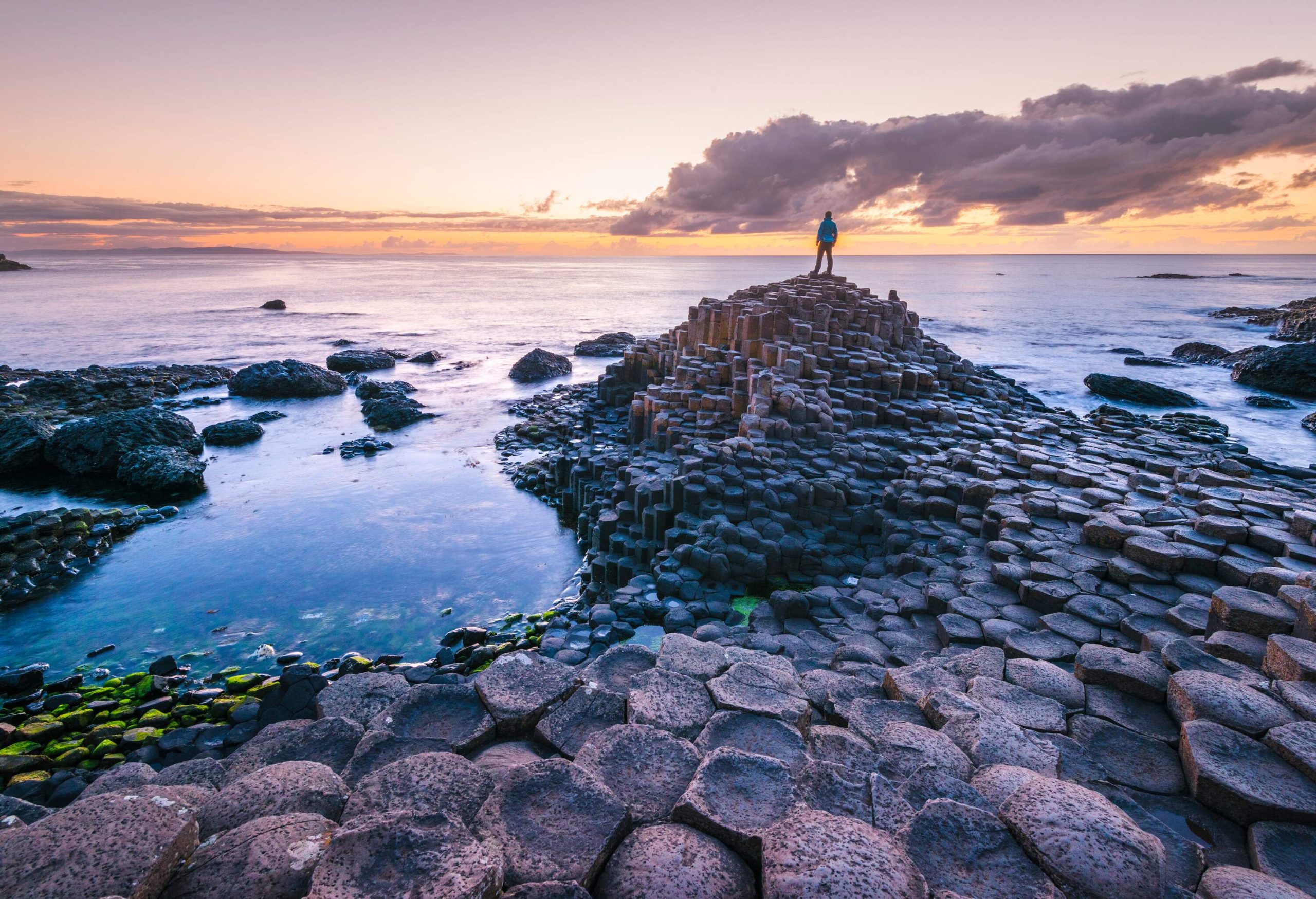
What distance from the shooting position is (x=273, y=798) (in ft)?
8.93

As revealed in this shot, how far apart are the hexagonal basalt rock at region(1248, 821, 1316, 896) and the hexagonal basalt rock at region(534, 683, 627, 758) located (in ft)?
10.5

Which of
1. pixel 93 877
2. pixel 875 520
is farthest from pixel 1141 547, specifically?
pixel 93 877

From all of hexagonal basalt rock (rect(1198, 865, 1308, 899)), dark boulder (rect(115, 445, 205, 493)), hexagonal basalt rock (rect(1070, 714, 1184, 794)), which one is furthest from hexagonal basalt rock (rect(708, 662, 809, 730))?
dark boulder (rect(115, 445, 205, 493))

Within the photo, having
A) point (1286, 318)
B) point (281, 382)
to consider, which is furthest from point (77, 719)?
point (1286, 318)

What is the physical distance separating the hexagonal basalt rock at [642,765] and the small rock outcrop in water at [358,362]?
2662 centimetres

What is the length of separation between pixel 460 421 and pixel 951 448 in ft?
44.8

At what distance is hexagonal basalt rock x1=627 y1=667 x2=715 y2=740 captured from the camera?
138 inches

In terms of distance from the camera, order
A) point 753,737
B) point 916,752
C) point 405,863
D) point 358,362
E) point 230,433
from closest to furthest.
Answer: point 405,863 → point 916,752 → point 753,737 → point 230,433 → point 358,362

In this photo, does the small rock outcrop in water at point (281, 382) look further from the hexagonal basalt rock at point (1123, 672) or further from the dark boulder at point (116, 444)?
the hexagonal basalt rock at point (1123, 672)

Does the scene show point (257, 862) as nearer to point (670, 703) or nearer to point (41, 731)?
point (670, 703)

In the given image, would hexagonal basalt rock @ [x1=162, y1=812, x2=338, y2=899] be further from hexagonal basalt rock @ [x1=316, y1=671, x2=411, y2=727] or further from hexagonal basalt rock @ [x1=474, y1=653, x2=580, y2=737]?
hexagonal basalt rock @ [x1=316, y1=671, x2=411, y2=727]

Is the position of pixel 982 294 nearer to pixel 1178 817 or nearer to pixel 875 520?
pixel 875 520

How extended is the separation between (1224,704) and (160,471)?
629 inches

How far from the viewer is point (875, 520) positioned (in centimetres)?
799
